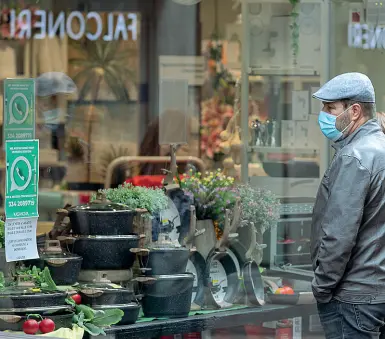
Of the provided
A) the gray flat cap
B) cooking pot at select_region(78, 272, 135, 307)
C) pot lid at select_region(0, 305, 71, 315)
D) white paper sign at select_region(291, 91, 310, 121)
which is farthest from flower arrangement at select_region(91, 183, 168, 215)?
white paper sign at select_region(291, 91, 310, 121)

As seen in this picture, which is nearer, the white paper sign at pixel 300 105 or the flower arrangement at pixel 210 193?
the flower arrangement at pixel 210 193

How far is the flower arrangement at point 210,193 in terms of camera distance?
19.7 feet

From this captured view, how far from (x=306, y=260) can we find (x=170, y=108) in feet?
5.07

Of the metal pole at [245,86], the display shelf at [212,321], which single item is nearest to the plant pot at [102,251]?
the display shelf at [212,321]

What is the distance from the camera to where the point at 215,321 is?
5.73m

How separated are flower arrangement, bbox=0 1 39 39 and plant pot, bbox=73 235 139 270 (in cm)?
274

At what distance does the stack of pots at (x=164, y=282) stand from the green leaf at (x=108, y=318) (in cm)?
41

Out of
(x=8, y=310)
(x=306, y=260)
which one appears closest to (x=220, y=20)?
(x=306, y=260)

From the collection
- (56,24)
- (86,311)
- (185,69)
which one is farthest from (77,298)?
(185,69)

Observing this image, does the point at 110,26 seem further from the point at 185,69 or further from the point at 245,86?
the point at 245,86

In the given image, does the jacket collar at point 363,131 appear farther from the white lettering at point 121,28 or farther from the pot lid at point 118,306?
the white lettering at point 121,28

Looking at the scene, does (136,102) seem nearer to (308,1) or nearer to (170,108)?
(170,108)

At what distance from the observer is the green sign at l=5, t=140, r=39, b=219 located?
4.94 m

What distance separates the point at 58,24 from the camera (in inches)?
313
